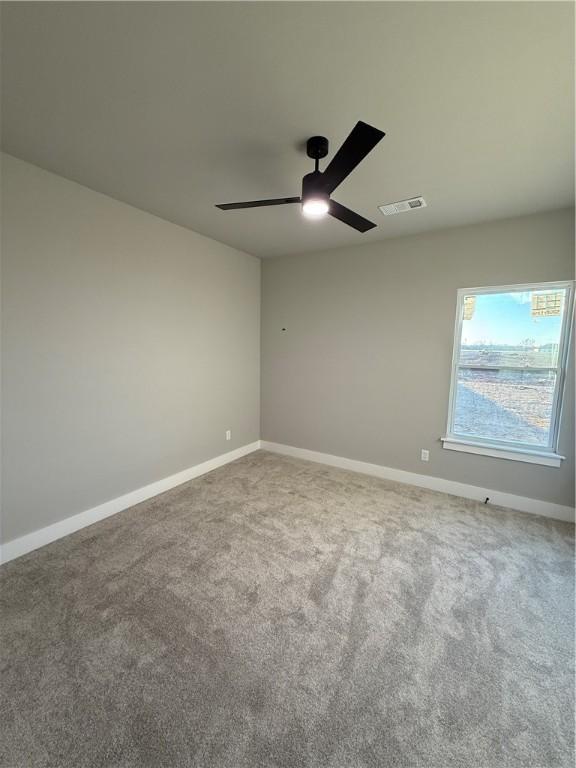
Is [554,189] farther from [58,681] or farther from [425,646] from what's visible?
[58,681]

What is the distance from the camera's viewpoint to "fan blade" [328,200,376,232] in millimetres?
1876

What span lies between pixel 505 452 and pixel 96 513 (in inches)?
148

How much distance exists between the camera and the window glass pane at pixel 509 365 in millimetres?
Answer: 2850

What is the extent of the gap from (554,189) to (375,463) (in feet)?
9.63

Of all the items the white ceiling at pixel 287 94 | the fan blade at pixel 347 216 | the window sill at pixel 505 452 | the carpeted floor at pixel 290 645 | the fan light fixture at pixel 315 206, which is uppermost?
the white ceiling at pixel 287 94

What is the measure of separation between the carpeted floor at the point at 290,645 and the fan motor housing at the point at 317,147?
104 inches

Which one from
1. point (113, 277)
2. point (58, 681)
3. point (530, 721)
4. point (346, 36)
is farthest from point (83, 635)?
point (346, 36)

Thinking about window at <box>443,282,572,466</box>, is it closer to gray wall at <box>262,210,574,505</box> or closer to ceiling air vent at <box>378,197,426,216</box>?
gray wall at <box>262,210,574,505</box>

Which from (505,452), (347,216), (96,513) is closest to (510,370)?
(505,452)

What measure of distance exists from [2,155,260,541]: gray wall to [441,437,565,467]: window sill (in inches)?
106

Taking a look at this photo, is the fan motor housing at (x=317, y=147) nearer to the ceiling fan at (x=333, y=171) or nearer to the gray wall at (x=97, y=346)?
the ceiling fan at (x=333, y=171)

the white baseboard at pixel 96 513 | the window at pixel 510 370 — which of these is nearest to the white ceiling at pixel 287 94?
the window at pixel 510 370

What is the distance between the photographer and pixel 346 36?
4.09 ft

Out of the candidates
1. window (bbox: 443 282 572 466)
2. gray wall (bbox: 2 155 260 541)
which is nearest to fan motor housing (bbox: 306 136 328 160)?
gray wall (bbox: 2 155 260 541)
